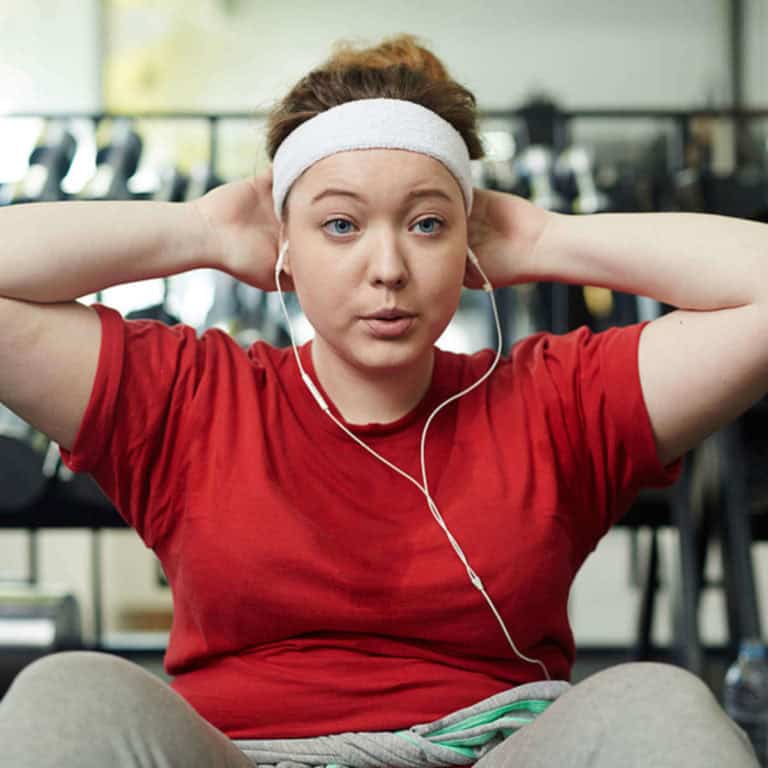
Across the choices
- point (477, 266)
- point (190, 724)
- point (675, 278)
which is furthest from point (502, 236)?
point (190, 724)

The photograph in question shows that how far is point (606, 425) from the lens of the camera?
132cm

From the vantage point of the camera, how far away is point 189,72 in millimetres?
7660

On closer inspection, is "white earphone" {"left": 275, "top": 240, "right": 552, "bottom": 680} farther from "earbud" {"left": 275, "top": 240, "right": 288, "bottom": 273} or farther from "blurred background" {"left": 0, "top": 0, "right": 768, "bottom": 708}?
"blurred background" {"left": 0, "top": 0, "right": 768, "bottom": 708}

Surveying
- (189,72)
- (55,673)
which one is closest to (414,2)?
(189,72)

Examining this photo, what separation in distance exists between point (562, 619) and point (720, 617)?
4.03 metres

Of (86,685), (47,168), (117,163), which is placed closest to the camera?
(86,685)

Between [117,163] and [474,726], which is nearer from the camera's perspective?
[474,726]

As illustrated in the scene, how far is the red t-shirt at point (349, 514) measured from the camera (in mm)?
1214

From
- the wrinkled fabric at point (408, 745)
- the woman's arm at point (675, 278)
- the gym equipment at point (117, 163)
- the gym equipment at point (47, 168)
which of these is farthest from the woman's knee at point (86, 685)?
the gym equipment at point (117, 163)

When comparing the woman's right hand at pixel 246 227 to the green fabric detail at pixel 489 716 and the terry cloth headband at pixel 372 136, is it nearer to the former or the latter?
the terry cloth headband at pixel 372 136

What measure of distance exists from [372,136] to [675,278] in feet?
1.11

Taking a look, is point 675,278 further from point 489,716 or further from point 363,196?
point 489,716

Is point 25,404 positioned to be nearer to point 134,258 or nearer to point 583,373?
point 134,258

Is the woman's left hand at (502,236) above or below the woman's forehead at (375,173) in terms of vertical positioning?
below
